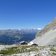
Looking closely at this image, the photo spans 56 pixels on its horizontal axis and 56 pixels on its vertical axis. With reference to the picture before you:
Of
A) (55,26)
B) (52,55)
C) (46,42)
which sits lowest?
(52,55)

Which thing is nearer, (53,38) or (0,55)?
(0,55)

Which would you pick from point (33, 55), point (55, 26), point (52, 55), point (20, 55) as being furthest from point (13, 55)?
point (55, 26)

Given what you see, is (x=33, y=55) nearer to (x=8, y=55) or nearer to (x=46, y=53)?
(x=46, y=53)

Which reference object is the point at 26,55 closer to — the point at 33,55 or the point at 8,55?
the point at 33,55

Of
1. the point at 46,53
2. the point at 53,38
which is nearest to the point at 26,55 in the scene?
the point at 46,53

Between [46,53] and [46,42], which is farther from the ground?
[46,42]

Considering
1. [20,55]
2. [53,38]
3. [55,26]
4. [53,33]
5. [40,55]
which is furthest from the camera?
[55,26]

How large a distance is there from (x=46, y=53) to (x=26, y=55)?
134 inches

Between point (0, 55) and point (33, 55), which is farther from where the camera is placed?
point (0, 55)

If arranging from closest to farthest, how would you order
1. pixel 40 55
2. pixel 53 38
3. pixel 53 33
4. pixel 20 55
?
pixel 40 55 → pixel 20 55 → pixel 53 38 → pixel 53 33

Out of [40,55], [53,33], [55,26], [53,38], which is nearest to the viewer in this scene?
[40,55]

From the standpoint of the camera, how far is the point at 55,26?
69062 millimetres

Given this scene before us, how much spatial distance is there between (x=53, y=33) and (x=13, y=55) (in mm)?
31183

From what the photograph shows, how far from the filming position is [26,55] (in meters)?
32.5
